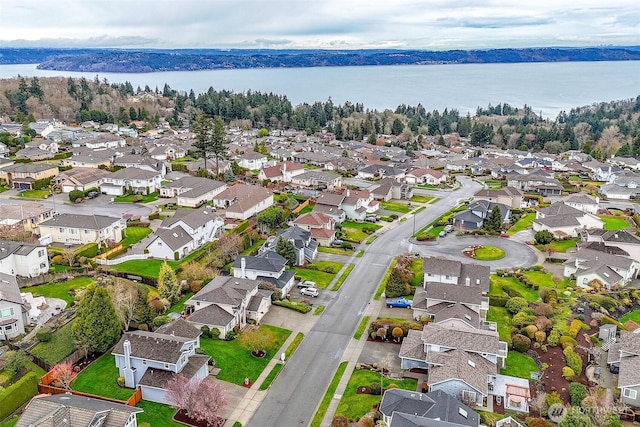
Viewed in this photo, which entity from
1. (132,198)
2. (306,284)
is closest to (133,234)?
(132,198)

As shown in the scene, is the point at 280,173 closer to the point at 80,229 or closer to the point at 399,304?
the point at 80,229

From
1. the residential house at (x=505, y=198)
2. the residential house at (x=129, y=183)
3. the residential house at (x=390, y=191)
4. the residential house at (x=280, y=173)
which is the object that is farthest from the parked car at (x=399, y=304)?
the residential house at (x=280, y=173)

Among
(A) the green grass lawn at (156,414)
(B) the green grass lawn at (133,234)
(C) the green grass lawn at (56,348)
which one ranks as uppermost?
(B) the green grass lawn at (133,234)

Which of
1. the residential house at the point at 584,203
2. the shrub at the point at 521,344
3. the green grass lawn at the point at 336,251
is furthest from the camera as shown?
the residential house at the point at 584,203

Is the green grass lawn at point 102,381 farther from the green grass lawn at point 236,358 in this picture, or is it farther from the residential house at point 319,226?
the residential house at point 319,226

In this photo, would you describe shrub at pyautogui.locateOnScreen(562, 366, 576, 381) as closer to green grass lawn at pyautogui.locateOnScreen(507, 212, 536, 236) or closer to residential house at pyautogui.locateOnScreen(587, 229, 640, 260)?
residential house at pyautogui.locateOnScreen(587, 229, 640, 260)

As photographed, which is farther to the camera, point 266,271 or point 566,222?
point 566,222

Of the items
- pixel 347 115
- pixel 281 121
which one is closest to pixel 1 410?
pixel 281 121

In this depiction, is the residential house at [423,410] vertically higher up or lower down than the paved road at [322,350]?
higher up
